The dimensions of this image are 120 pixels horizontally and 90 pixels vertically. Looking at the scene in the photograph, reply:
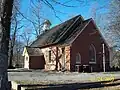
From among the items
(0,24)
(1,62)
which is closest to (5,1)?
(0,24)

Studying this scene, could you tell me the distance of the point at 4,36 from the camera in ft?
32.8

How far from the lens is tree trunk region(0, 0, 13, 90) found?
32.3 feet

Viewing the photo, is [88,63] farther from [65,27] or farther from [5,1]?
[5,1]

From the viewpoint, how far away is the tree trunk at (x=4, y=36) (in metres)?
9.86

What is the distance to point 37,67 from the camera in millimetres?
43188

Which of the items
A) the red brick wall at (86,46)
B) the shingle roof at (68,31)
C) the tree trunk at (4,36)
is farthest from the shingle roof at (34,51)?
the tree trunk at (4,36)

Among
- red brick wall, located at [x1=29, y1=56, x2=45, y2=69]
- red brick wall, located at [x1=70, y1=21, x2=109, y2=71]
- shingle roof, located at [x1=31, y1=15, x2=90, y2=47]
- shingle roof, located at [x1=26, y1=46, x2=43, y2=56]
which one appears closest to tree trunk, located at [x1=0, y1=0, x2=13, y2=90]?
red brick wall, located at [x1=70, y1=21, x2=109, y2=71]

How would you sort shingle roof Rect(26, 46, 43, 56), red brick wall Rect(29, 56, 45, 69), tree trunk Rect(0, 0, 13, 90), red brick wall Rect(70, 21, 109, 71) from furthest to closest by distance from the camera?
shingle roof Rect(26, 46, 43, 56), red brick wall Rect(29, 56, 45, 69), red brick wall Rect(70, 21, 109, 71), tree trunk Rect(0, 0, 13, 90)

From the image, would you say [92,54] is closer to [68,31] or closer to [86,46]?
[86,46]

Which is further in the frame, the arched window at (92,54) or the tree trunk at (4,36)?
the arched window at (92,54)

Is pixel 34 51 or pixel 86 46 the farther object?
pixel 34 51

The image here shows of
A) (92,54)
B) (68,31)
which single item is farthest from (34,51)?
(92,54)

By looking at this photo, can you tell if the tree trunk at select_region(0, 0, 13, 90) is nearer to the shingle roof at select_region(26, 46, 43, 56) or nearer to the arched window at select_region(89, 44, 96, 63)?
the arched window at select_region(89, 44, 96, 63)

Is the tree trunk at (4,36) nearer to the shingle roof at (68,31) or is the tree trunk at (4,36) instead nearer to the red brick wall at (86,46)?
the red brick wall at (86,46)
